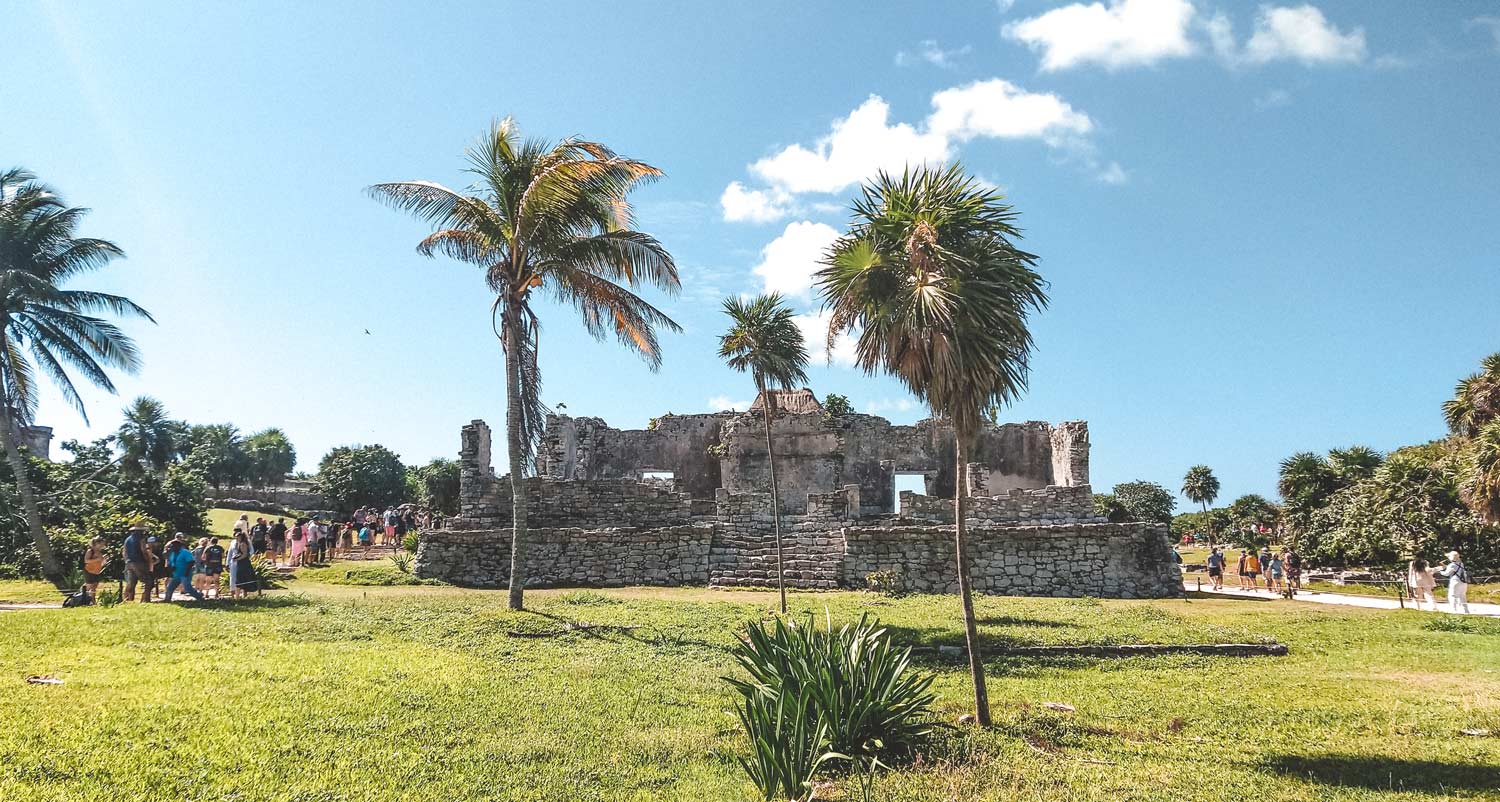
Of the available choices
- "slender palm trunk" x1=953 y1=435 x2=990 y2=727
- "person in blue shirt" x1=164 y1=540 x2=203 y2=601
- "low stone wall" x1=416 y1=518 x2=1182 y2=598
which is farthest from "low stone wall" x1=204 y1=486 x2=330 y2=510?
"slender palm trunk" x1=953 y1=435 x2=990 y2=727

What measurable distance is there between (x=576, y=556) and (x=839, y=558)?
5.44 metres

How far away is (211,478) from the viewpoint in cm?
4222

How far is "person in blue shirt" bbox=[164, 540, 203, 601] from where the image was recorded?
473 inches

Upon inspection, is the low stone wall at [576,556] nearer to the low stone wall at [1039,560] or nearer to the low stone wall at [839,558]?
the low stone wall at [839,558]

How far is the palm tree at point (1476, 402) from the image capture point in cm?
2050

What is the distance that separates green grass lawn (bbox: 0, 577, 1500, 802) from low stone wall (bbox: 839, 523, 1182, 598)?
4.77 m

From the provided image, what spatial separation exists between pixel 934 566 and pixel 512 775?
12.0m

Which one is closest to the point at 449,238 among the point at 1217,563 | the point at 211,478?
the point at 1217,563

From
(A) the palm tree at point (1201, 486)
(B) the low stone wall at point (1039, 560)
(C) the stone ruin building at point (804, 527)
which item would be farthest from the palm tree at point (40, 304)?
(A) the palm tree at point (1201, 486)

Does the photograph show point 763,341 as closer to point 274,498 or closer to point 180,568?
point 180,568

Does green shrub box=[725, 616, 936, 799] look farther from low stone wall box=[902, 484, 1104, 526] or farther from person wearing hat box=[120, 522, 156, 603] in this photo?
low stone wall box=[902, 484, 1104, 526]

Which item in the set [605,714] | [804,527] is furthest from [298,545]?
[605,714]

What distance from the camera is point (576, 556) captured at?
1714 centimetres

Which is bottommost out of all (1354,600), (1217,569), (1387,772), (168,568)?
(1354,600)
